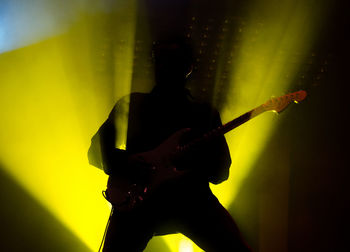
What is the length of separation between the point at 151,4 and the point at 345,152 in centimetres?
205

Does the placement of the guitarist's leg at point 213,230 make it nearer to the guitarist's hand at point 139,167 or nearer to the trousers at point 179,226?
the trousers at point 179,226

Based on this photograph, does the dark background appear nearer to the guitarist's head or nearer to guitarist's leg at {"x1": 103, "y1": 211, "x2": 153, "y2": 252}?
the guitarist's head

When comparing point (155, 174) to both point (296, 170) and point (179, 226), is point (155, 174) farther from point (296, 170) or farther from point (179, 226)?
point (296, 170)

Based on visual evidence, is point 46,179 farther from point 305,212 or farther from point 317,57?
point 317,57

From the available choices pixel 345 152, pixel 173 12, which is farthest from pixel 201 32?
pixel 345 152

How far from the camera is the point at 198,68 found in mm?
2826

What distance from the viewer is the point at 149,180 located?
1.37 metres

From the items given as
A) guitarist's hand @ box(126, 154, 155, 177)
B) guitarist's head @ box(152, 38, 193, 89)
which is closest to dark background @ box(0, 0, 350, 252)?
guitarist's head @ box(152, 38, 193, 89)

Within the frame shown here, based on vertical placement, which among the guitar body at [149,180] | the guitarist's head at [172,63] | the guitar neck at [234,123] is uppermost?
the guitarist's head at [172,63]

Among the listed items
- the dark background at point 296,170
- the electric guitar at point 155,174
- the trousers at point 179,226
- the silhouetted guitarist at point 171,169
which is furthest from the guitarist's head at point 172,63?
the dark background at point 296,170

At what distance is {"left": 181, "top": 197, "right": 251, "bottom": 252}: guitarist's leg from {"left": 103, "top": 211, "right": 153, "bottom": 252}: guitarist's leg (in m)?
0.17

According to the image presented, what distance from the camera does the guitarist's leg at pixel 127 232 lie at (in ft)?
4.11

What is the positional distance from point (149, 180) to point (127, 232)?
0.73 feet

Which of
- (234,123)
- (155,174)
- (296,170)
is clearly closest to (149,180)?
(155,174)
